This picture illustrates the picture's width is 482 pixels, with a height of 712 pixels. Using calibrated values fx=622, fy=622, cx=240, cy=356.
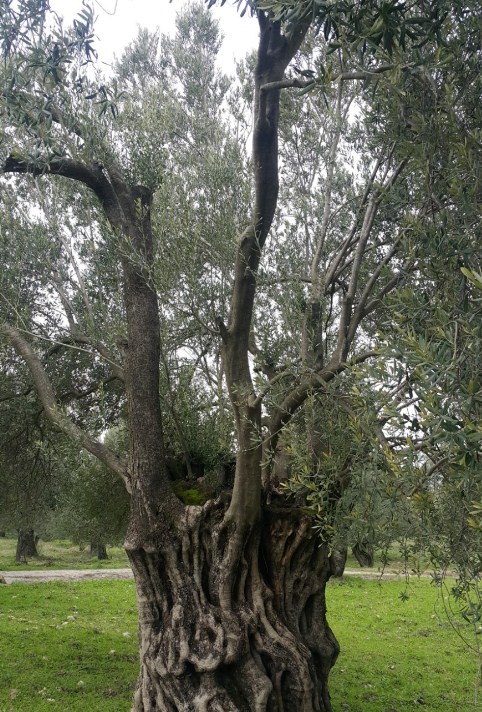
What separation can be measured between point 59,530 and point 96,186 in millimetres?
31128

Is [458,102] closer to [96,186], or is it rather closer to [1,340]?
[96,186]

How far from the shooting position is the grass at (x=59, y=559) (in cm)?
2786

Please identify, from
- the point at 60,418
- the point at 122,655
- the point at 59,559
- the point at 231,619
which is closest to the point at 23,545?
the point at 59,559

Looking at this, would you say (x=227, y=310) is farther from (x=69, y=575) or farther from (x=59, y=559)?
(x=59, y=559)

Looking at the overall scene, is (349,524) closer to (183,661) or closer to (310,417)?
(310,417)

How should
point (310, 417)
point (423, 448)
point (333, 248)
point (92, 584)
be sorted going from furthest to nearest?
point (92, 584) → point (333, 248) → point (310, 417) → point (423, 448)

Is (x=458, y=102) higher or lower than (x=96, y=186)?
lower

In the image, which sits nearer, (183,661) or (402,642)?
(183,661)

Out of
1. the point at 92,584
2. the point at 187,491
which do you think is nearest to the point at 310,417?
the point at 187,491

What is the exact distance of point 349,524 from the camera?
610cm

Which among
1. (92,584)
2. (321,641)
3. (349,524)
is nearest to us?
(349,524)

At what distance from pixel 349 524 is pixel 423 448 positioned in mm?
2451

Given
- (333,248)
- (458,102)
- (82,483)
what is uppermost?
(333,248)

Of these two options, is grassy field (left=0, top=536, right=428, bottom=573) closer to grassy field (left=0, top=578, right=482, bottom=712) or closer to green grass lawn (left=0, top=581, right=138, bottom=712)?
grassy field (left=0, top=578, right=482, bottom=712)
